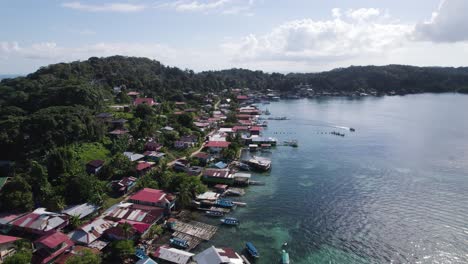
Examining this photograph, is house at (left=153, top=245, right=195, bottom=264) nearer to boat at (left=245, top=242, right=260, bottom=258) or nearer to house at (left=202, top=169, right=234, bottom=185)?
boat at (left=245, top=242, right=260, bottom=258)

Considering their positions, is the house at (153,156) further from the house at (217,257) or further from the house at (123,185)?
the house at (217,257)

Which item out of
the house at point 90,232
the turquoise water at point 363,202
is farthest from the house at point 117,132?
the house at point 90,232

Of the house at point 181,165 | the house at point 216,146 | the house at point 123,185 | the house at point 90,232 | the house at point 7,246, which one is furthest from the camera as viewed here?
the house at point 216,146

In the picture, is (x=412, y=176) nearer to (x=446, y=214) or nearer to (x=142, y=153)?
(x=446, y=214)

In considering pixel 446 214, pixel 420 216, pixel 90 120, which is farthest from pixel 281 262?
pixel 90 120

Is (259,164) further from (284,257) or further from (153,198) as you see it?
(284,257)

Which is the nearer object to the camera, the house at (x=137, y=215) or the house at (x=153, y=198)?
the house at (x=137, y=215)

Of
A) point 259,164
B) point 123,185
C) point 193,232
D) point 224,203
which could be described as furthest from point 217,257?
point 259,164
